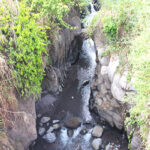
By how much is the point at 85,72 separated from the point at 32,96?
460 centimetres

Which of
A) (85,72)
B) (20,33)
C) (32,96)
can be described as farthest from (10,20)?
(85,72)

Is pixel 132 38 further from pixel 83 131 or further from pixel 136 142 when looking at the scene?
pixel 83 131

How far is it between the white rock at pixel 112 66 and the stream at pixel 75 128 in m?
1.90

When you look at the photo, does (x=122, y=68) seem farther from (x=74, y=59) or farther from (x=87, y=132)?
(x=74, y=59)

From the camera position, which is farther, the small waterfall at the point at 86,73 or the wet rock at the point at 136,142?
the small waterfall at the point at 86,73

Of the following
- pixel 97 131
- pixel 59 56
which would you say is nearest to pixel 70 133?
pixel 97 131

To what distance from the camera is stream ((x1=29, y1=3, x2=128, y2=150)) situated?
17.3 feet

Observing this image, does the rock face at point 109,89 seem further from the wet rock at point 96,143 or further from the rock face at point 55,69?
the rock face at point 55,69

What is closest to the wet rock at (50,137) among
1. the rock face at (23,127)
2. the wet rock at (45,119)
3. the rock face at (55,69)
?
the wet rock at (45,119)

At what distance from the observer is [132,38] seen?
462 cm

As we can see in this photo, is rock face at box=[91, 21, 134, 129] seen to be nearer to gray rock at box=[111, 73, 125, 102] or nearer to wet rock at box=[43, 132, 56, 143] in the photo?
gray rock at box=[111, 73, 125, 102]

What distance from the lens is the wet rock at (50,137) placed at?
17.8ft

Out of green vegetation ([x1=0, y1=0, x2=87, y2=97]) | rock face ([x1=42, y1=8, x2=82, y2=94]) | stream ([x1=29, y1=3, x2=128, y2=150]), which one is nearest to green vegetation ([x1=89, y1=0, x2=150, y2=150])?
stream ([x1=29, y1=3, x2=128, y2=150])

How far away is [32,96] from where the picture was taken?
4.71 meters
